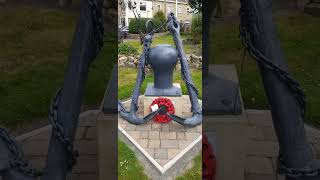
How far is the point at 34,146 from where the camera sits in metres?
3.47

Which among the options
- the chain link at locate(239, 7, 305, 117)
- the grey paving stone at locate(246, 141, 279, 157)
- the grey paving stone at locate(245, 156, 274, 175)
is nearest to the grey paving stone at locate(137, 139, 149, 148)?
the chain link at locate(239, 7, 305, 117)

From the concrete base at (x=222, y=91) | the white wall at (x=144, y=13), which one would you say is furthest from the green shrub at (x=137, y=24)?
the concrete base at (x=222, y=91)

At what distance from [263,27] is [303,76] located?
9.05 feet

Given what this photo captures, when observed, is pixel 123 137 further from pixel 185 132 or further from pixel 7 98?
pixel 7 98

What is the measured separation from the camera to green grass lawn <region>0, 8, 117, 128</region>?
2.88m

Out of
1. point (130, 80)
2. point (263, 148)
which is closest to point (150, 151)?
point (130, 80)

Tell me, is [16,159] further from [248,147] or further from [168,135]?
[248,147]

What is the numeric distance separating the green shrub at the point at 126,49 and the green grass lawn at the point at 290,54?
54 cm

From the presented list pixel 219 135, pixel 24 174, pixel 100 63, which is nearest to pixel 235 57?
pixel 219 135

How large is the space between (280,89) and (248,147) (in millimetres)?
2429

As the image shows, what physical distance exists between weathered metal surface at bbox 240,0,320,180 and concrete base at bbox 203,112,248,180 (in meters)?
1.12

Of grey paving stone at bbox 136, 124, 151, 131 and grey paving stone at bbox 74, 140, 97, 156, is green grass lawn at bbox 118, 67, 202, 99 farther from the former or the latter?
grey paving stone at bbox 74, 140, 97, 156

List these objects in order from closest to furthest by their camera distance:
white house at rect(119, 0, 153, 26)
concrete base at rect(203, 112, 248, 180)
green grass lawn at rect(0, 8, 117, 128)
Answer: white house at rect(119, 0, 153, 26) < concrete base at rect(203, 112, 248, 180) < green grass lawn at rect(0, 8, 117, 128)

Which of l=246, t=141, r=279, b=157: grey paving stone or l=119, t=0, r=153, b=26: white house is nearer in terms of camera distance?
l=119, t=0, r=153, b=26: white house
